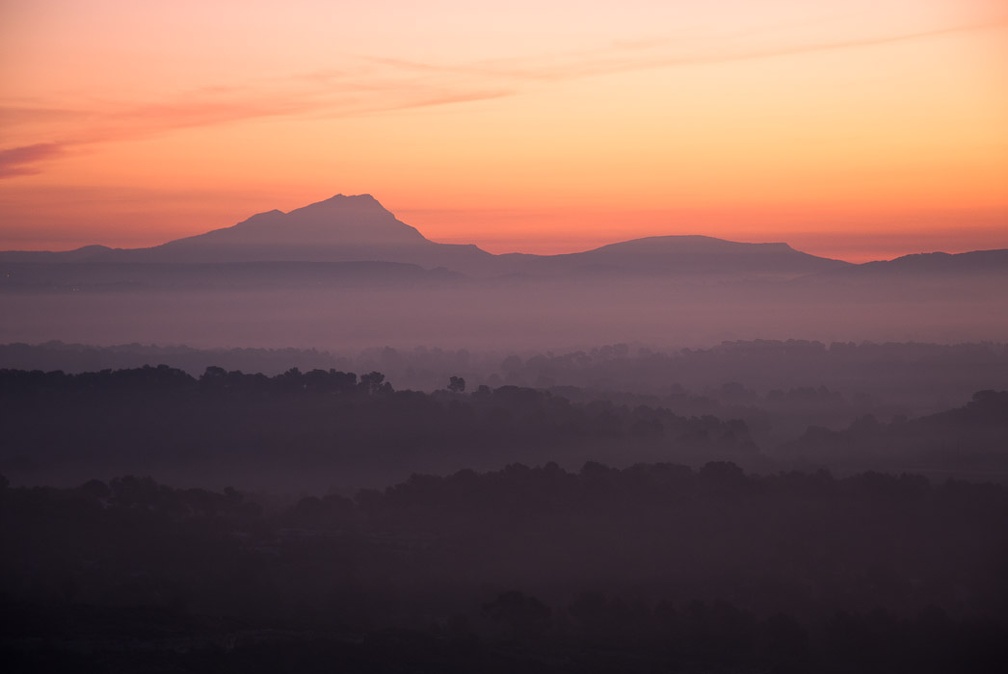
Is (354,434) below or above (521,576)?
above

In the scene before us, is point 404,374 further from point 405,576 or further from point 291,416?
point 405,576

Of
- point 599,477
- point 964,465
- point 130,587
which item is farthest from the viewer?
point 964,465

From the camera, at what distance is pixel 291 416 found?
86875mm

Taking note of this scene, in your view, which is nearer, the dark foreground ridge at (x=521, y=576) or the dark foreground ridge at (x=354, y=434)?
the dark foreground ridge at (x=521, y=576)

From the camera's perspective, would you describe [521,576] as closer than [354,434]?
Yes

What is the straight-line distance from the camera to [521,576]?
48.5 meters

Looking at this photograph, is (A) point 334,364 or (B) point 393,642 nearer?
(B) point 393,642

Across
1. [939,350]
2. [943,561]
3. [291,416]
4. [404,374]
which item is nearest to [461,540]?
[943,561]

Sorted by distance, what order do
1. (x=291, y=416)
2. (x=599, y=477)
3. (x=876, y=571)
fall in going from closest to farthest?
(x=876, y=571)
(x=599, y=477)
(x=291, y=416)

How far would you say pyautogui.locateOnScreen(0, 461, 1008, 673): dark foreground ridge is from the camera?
36688mm

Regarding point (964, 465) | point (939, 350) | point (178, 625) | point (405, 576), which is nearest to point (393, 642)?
point (178, 625)

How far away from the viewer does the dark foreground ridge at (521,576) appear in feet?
120

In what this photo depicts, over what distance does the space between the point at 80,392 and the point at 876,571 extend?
6060cm

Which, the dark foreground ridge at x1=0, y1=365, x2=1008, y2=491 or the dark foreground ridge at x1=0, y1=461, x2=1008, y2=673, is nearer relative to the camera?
the dark foreground ridge at x1=0, y1=461, x2=1008, y2=673
